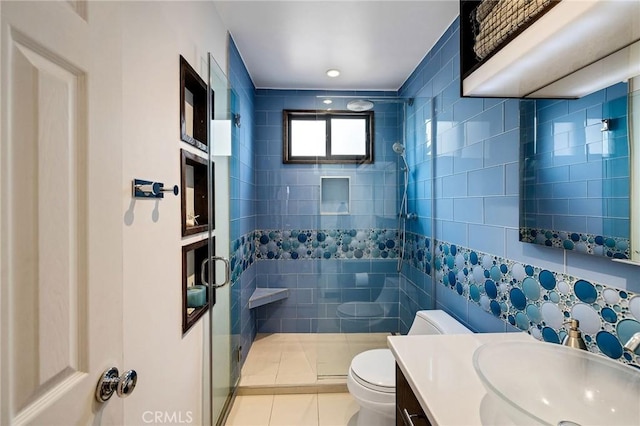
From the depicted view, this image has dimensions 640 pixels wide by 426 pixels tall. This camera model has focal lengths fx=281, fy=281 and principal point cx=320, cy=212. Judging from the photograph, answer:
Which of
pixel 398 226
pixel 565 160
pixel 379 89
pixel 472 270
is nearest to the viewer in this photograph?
pixel 565 160

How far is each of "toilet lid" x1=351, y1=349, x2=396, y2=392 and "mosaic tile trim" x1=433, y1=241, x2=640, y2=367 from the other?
2.03ft

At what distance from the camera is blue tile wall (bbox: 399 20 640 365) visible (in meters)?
0.91

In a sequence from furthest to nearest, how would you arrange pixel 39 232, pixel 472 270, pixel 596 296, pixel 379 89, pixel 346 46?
pixel 379 89 → pixel 346 46 → pixel 472 270 → pixel 596 296 → pixel 39 232

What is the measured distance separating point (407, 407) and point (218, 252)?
128 centimetres

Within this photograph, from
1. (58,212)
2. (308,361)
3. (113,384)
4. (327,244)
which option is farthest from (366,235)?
(58,212)

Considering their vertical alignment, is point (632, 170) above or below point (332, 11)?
below

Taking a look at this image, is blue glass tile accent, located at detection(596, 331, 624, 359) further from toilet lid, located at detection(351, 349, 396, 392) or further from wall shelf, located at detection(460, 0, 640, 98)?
toilet lid, located at detection(351, 349, 396, 392)

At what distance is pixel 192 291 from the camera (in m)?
1.45

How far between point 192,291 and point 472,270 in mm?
1551

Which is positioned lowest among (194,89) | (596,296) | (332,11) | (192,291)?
(192,291)

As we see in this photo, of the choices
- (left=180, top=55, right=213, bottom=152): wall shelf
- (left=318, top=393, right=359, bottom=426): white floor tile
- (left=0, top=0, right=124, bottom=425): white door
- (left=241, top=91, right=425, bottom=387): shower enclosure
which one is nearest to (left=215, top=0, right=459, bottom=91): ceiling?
(left=241, top=91, right=425, bottom=387): shower enclosure

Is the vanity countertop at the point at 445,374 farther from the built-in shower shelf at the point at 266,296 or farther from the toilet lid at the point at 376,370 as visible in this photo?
the built-in shower shelf at the point at 266,296

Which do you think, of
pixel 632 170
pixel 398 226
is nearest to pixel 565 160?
pixel 632 170

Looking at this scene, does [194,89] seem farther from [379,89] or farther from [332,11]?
[379,89]
